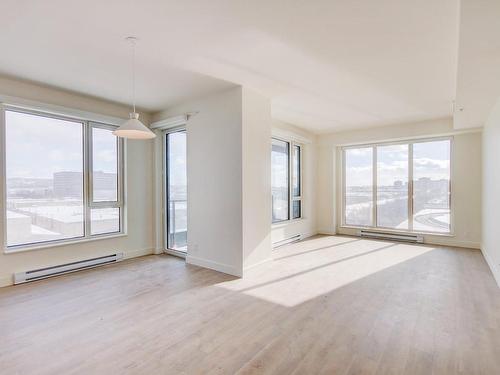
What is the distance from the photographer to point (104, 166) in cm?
461

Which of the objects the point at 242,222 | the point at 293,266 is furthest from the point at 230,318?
the point at 293,266

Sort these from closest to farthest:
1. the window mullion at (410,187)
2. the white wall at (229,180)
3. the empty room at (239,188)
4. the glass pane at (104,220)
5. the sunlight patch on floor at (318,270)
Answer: the empty room at (239,188), the sunlight patch on floor at (318,270), the white wall at (229,180), the glass pane at (104,220), the window mullion at (410,187)

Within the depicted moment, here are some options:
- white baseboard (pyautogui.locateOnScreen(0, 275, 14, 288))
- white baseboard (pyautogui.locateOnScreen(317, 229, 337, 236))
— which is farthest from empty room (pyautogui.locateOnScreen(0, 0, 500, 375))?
white baseboard (pyautogui.locateOnScreen(317, 229, 337, 236))

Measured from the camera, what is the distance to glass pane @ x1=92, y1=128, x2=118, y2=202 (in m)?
4.50

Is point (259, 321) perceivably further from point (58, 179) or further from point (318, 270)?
point (58, 179)

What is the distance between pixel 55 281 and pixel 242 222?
2677 mm

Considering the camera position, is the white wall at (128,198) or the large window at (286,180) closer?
the white wall at (128,198)

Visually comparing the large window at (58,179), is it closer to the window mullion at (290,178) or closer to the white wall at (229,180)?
the white wall at (229,180)

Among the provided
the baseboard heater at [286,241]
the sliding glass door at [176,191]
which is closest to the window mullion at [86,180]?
the sliding glass door at [176,191]

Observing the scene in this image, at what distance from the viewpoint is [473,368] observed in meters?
1.93

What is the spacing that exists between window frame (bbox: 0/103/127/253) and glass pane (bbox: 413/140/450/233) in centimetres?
611

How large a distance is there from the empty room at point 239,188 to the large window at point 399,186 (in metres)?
0.05

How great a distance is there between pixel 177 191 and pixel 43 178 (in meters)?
2.01

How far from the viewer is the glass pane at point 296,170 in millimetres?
6492
